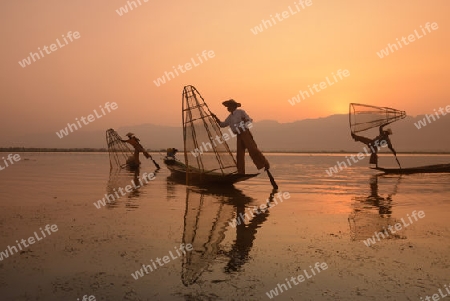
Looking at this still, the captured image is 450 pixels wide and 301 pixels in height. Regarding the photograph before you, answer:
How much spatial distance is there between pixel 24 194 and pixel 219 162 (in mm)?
8492

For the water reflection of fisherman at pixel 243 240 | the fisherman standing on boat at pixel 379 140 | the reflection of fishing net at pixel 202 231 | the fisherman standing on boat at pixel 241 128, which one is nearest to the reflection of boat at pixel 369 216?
the water reflection of fisherman at pixel 243 240

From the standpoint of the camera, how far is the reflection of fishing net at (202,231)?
224 inches

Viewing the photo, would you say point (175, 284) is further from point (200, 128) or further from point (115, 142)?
point (115, 142)

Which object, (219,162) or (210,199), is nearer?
(210,199)

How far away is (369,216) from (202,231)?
4857 millimetres

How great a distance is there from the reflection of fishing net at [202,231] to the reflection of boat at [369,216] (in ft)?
9.96

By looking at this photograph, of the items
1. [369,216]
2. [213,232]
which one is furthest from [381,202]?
[213,232]

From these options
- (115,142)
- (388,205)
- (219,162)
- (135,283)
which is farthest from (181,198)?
(115,142)

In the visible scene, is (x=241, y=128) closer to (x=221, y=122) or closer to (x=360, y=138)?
(x=221, y=122)

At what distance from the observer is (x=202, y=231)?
330 inches

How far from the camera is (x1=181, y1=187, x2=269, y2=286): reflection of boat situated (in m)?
5.83

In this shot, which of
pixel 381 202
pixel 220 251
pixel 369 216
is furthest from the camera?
pixel 381 202

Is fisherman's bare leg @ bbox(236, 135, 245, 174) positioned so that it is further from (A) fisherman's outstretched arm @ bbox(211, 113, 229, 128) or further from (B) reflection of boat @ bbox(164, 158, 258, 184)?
(A) fisherman's outstretched arm @ bbox(211, 113, 229, 128)

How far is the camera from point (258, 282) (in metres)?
5.08
